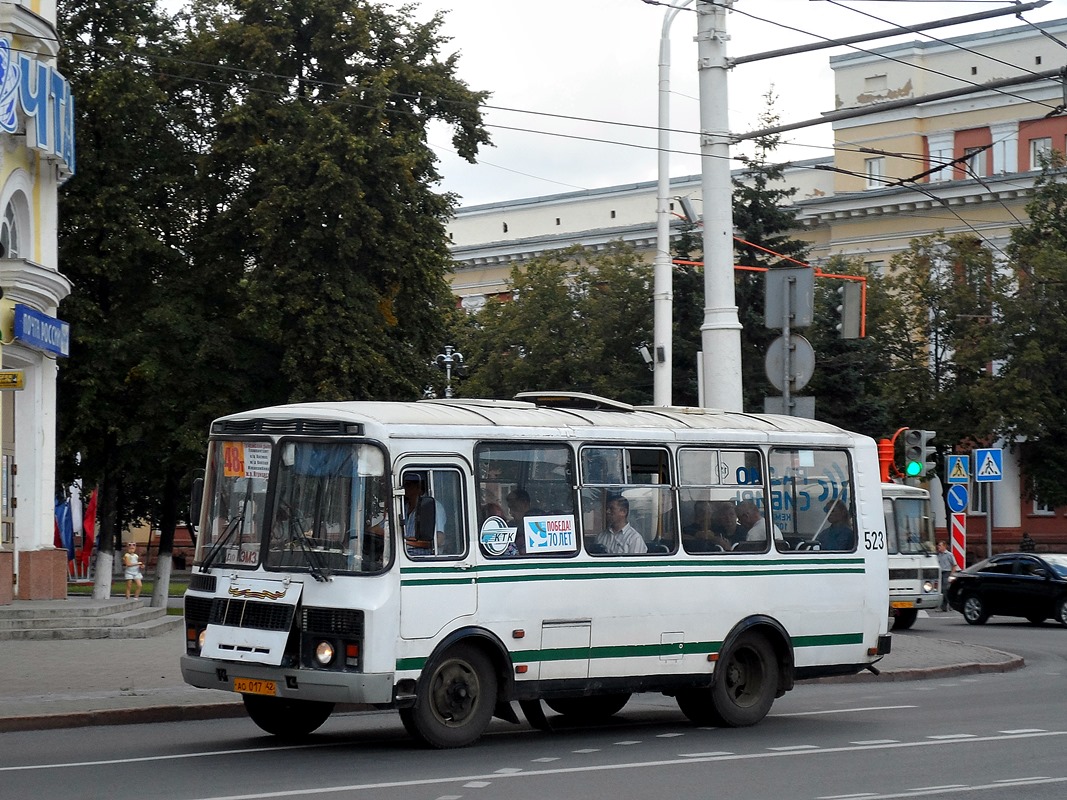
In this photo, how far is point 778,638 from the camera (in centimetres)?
1498

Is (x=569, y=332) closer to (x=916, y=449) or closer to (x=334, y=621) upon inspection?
(x=916, y=449)

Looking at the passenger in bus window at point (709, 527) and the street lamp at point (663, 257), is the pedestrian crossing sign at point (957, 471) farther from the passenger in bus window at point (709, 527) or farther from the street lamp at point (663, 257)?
the passenger in bus window at point (709, 527)

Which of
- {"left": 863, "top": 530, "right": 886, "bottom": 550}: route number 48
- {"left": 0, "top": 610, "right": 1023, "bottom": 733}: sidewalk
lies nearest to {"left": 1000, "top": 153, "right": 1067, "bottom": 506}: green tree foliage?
{"left": 0, "top": 610, "right": 1023, "bottom": 733}: sidewalk

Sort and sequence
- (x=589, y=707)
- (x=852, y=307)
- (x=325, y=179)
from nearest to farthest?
1. (x=589, y=707)
2. (x=852, y=307)
3. (x=325, y=179)

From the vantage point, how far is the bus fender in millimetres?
14602

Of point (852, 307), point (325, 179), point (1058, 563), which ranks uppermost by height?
point (325, 179)

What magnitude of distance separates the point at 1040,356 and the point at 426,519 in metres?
39.1

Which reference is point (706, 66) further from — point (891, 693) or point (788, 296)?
point (891, 693)

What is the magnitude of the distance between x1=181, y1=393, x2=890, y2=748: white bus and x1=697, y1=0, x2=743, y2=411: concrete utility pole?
2.57 metres

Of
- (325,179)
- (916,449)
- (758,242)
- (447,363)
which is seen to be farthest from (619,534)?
(758,242)

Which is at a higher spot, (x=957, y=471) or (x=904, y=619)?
(x=957, y=471)

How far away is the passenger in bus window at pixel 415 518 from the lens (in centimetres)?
1243

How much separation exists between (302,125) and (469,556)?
20.4 metres

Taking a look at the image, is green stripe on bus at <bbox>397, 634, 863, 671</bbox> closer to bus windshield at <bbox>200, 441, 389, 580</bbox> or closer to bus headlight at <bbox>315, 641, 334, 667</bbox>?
bus headlight at <bbox>315, 641, 334, 667</bbox>
